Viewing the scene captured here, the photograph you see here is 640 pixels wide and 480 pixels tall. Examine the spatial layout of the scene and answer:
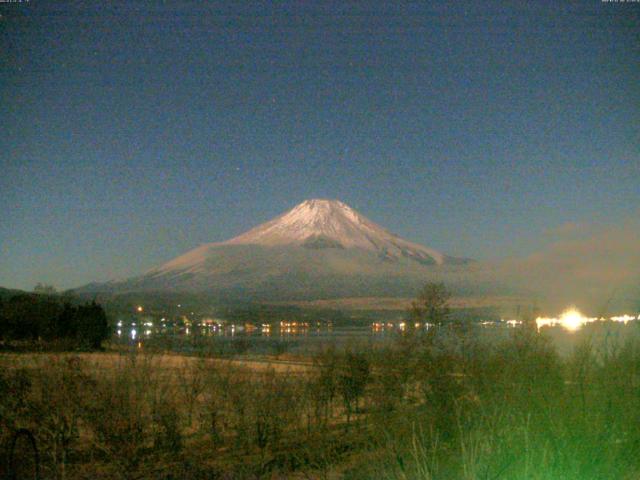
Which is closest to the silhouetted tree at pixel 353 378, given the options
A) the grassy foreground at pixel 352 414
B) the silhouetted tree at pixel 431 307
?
the grassy foreground at pixel 352 414

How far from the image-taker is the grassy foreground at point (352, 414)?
497cm

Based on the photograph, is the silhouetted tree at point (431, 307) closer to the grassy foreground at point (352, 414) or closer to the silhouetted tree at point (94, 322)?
the grassy foreground at point (352, 414)

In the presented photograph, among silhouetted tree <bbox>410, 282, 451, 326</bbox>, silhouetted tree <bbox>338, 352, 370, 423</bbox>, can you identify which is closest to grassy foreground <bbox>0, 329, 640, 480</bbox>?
silhouetted tree <bbox>338, 352, 370, 423</bbox>

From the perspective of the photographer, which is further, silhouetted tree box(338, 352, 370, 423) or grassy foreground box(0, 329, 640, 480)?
silhouetted tree box(338, 352, 370, 423)

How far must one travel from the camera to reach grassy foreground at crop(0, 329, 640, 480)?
4.97m

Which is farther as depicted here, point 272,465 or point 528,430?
point 272,465

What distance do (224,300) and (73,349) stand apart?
120 meters

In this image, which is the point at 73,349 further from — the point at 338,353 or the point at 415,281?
the point at 415,281

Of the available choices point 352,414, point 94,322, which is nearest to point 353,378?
point 352,414

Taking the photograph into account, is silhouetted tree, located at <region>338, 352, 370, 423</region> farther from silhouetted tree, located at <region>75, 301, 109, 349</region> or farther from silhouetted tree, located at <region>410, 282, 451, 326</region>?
silhouetted tree, located at <region>75, 301, 109, 349</region>

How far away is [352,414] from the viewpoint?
18.5 metres

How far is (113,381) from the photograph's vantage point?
1240cm

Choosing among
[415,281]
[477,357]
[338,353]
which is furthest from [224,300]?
[477,357]

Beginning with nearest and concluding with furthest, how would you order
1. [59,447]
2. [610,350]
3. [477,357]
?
[610,350] < [477,357] < [59,447]
